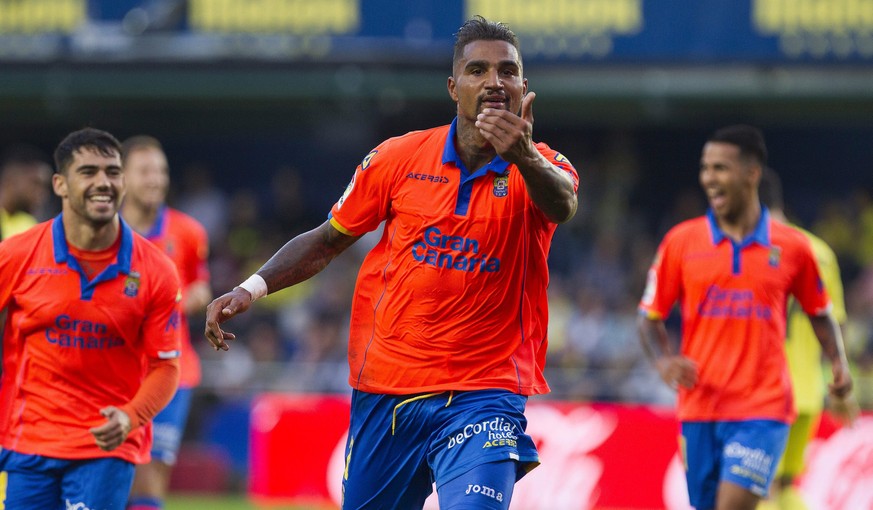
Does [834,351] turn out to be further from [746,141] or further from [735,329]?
[746,141]

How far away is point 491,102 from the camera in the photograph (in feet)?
18.7

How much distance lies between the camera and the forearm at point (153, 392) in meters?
6.65

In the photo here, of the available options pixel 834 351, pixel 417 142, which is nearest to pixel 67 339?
pixel 417 142

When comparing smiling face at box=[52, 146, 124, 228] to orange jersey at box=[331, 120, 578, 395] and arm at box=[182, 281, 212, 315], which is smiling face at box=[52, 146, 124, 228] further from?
arm at box=[182, 281, 212, 315]

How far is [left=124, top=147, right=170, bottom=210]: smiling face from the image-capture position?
979cm

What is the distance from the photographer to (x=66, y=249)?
22.5 feet

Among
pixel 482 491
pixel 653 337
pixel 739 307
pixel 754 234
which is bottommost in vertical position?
pixel 482 491

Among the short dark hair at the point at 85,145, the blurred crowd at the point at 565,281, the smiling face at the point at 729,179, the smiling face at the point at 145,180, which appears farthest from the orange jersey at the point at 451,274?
the blurred crowd at the point at 565,281

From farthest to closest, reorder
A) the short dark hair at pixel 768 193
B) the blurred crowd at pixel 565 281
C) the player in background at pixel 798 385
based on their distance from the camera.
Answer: the blurred crowd at pixel 565 281
the short dark hair at pixel 768 193
the player in background at pixel 798 385

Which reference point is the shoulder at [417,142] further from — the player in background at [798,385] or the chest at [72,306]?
the player in background at [798,385]

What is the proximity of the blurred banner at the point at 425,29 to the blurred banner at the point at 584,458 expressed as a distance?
4.52m

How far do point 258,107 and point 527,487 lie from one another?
7996 mm

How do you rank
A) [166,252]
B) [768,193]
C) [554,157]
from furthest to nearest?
[166,252]
[768,193]
[554,157]

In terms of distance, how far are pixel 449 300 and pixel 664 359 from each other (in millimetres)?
2894
